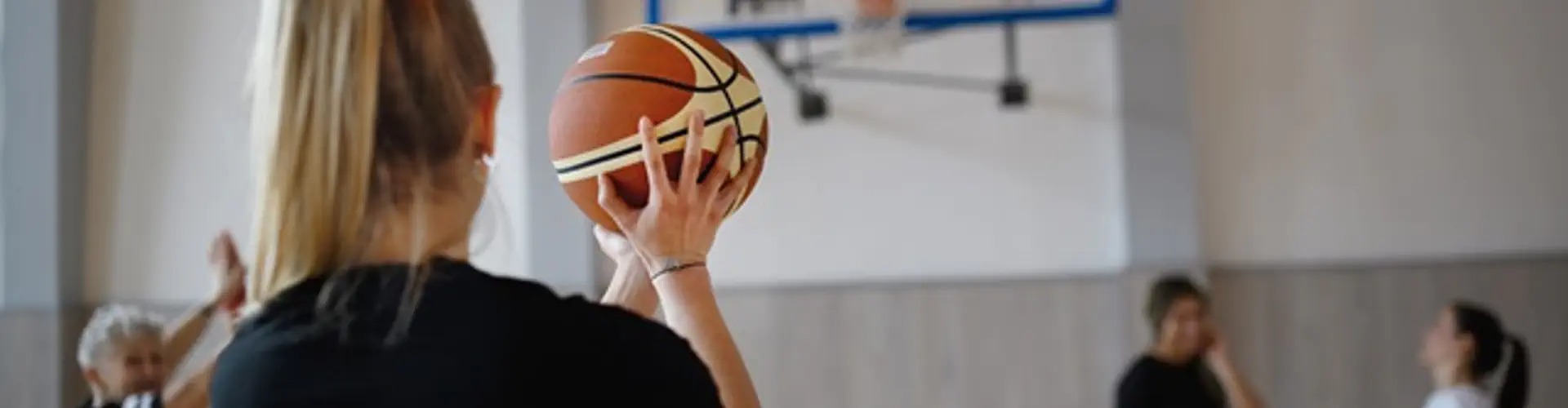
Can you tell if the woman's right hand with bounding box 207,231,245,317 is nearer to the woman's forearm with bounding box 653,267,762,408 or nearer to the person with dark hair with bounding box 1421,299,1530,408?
the woman's forearm with bounding box 653,267,762,408

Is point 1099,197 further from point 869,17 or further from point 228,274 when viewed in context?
point 228,274

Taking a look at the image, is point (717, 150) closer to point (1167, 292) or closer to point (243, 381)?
point (243, 381)

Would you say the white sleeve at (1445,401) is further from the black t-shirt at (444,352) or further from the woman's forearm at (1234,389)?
the black t-shirt at (444,352)

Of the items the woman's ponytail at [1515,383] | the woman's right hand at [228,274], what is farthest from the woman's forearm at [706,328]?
the woman's ponytail at [1515,383]

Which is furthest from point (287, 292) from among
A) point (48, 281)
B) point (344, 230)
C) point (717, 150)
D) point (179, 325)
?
point (48, 281)

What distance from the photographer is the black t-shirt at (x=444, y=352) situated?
38.4 inches

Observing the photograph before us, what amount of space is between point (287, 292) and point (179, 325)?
265cm

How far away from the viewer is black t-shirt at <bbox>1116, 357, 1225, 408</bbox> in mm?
3604

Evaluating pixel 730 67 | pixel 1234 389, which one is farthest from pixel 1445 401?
pixel 730 67

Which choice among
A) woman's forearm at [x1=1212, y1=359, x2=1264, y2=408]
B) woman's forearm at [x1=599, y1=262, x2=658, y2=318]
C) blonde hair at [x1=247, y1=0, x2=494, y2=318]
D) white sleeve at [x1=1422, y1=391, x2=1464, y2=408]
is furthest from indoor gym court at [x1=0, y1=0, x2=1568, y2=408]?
blonde hair at [x1=247, y1=0, x2=494, y2=318]

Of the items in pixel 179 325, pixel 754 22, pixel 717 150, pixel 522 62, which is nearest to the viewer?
pixel 717 150

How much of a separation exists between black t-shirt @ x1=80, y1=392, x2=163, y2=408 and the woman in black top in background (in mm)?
2398

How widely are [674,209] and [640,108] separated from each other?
0.29m

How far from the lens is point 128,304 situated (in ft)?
18.0
